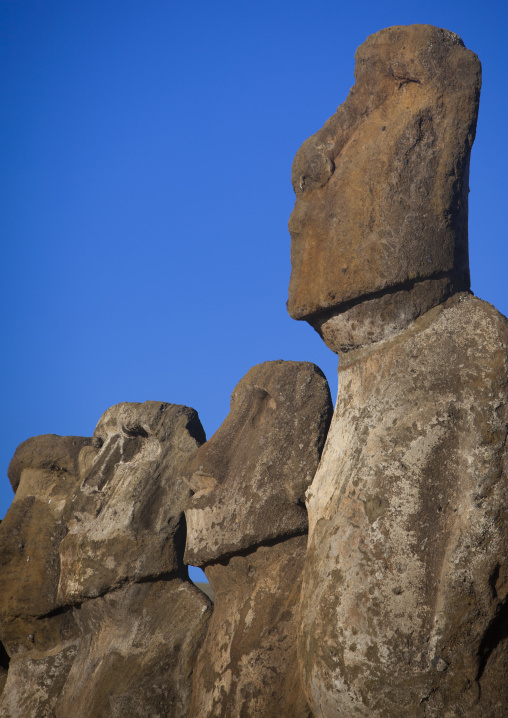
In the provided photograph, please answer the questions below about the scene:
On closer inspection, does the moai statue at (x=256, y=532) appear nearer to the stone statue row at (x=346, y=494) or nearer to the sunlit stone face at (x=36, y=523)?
the stone statue row at (x=346, y=494)

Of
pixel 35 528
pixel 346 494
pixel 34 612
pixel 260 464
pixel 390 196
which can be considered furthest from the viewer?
pixel 35 528

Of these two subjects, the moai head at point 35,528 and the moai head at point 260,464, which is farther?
the moai head at point 35,528

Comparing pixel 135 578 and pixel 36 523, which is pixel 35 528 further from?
pixel 135 578

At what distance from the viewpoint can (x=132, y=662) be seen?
4266mm

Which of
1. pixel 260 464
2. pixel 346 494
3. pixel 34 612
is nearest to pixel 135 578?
A: pixel 34 612

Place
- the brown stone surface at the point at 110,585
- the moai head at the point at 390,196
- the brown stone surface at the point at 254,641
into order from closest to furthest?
the moai head at the point at 390,196 < the brown stone surface at the point at 254,641 < the brown stone surface at the point at 110,585

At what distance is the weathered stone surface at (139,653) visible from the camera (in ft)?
13.4

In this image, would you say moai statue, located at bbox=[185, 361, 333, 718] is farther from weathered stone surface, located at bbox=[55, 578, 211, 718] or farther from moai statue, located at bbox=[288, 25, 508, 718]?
moai statue, located at bbox=[288, 25, 508, 718]

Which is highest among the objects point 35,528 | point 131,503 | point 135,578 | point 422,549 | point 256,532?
point 35,528

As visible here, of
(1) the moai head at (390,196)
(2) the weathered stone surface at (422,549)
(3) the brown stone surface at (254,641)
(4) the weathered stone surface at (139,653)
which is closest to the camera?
(2) the weathered stone surface at (422,549)

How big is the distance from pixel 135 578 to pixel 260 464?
102cm

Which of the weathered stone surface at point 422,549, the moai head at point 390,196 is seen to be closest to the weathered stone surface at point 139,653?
the weathered stone surface at point 422,549

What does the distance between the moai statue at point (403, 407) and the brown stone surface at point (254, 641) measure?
0.52 m

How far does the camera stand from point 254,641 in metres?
3.63
